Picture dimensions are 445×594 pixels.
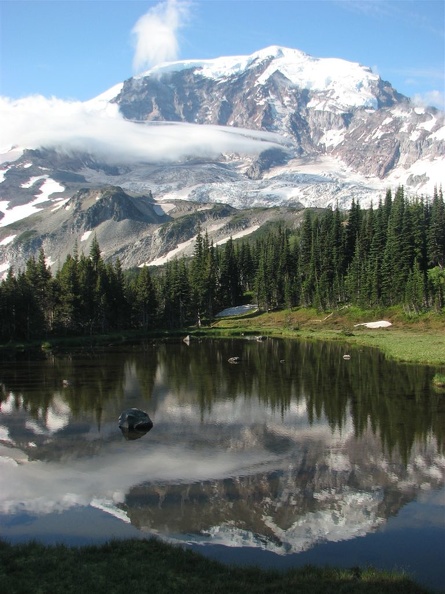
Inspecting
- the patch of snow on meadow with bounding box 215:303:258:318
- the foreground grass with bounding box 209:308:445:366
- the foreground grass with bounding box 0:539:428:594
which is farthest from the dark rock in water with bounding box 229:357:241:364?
the patch of snow on meadow with bounding box 215:303:258:318

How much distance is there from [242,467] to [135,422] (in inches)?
426

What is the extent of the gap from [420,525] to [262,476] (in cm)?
783

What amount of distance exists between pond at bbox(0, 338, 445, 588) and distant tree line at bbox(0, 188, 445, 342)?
58140 mm

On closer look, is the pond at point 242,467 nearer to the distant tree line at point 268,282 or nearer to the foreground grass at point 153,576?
the foreground grass at point 153,576

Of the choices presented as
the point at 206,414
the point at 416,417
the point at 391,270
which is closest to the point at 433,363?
the point at 416,417

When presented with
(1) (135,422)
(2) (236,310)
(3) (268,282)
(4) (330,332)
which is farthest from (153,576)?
(2) (236,310)

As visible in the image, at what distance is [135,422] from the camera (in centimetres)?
3675

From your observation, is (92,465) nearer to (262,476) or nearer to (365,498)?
(262,476)

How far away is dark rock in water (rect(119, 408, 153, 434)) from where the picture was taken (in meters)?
36.5

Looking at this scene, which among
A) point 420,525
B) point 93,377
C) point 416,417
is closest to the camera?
point 420,525

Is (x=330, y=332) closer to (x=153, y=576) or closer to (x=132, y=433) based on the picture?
(x=132, y=433)

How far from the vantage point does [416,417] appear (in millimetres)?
38062

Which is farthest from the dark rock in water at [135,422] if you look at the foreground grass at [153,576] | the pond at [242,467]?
the foreground grass at [153,576]

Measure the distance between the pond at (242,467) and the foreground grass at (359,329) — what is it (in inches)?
722
